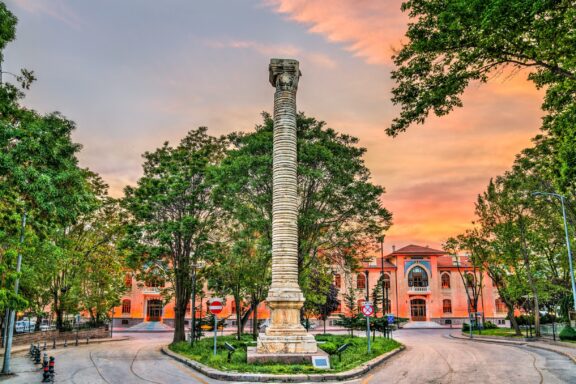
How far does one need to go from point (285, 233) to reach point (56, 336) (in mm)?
31036

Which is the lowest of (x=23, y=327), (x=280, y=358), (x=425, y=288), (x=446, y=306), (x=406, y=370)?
(x=23, y=327)

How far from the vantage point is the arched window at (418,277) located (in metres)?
72.5

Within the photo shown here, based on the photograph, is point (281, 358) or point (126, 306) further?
point (126, 306)

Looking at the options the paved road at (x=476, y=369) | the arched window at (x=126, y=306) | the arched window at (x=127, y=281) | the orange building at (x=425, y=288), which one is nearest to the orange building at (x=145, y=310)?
the arched window at (x=126, y=306)

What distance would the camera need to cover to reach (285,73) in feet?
81.2

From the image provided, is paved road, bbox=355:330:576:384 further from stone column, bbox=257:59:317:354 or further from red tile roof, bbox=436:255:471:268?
red tile roof, bbox=436:255:471:268

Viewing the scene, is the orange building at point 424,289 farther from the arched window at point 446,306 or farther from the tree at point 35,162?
the tree at point 35,162

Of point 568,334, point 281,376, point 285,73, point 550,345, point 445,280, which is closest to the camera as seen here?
point 281,376

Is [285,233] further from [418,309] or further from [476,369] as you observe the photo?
[418,309]

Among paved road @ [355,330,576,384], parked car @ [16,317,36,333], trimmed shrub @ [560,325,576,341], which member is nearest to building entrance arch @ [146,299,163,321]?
parked car @ [16,317,36,333]

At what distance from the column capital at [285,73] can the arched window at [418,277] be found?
54.5 metres

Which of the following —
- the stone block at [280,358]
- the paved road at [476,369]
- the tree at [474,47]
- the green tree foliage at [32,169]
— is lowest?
the paved road at [476,369]

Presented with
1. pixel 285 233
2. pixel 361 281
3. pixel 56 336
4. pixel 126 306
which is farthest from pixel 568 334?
pixel 126 306

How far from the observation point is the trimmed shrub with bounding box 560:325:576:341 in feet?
116
